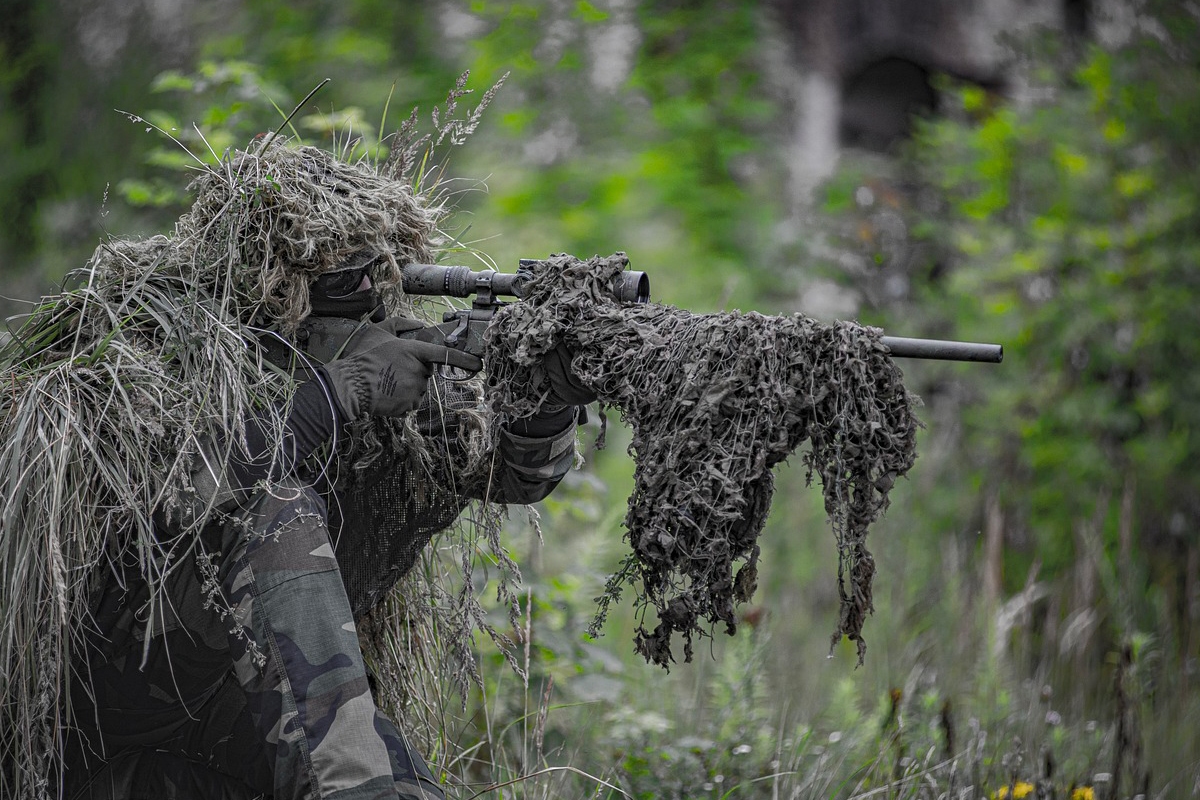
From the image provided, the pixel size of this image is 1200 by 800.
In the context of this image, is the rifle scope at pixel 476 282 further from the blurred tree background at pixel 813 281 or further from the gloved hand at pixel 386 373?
the blurred tree background at pixel 813 281

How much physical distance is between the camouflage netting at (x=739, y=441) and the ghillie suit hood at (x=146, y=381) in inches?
28.0

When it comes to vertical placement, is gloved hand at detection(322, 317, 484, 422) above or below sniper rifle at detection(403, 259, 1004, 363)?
below

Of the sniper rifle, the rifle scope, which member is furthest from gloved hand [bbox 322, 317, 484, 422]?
the rifle scope

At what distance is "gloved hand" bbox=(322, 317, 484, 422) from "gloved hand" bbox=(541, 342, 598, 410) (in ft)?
0.48

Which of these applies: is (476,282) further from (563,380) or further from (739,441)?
(739,441)

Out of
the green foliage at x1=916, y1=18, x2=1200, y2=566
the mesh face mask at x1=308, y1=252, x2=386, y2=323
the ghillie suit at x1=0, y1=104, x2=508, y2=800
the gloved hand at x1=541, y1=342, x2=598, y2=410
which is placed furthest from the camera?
the green foliage at x1=916, y1=18, x2=1200, y2=566

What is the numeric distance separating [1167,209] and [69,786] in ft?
15.8

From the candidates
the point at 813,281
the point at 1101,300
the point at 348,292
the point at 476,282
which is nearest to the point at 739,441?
the point at 476,282

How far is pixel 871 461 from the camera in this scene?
72.9 inches

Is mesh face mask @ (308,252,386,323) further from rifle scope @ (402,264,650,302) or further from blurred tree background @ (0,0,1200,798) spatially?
blurred tree background @ (0,0,1200,798)

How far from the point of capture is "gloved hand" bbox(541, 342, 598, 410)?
6.97ft

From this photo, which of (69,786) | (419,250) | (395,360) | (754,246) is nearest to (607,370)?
(395,360)

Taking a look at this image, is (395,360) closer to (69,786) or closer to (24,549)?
(24,549)

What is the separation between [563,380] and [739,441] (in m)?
0.43
